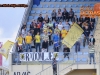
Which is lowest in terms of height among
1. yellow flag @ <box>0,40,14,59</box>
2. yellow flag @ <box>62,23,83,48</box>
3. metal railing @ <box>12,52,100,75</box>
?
metal railing @ <box>12,52,100,75</box>

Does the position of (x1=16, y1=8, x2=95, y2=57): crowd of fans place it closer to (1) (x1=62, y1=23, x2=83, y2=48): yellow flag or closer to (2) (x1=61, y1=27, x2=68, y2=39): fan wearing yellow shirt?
(2) (x1=61, y1=27, x2=68, y2=39): fan wearing yellow shirt

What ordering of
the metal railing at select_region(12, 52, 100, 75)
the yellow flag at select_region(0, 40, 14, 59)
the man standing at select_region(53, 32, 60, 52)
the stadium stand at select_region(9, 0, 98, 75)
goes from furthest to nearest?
the yellow flag at select_region(0, 40, 14, 59), the man standing at select_region(53, 32, 60, 52), the stadium stand at select_region(9, 0, 98, 75), the metal railing at select_region(12, 52, 100, 75)

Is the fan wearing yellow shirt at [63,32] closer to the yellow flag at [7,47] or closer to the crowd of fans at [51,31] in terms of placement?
the crowd of fans at [51,31]

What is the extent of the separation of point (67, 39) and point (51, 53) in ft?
4.42

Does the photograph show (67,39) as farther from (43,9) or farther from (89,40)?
(43,9)

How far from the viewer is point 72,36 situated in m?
35.4

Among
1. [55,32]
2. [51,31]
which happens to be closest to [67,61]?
[55,32]

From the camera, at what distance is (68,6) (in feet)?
135

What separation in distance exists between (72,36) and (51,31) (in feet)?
6.04

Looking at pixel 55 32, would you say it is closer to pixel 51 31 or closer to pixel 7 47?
pixel 51 31

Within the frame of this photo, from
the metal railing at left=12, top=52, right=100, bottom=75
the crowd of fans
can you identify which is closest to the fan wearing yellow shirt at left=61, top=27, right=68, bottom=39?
the crowd of fans


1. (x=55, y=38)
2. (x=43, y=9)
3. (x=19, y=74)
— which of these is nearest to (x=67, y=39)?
(x=55, y=38)

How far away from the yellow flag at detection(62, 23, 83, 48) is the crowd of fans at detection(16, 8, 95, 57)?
265 millimetres

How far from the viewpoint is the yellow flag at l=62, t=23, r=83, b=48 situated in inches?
1390
